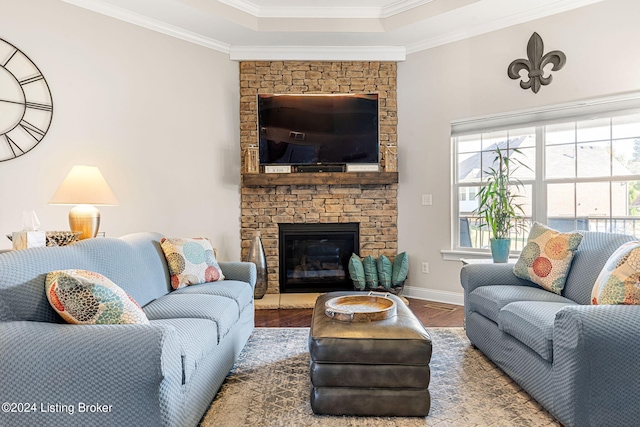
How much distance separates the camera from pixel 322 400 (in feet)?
6.20

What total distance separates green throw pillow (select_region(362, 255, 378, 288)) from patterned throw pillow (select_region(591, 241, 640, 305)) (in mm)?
2467

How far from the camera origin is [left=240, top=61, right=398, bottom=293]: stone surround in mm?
4371

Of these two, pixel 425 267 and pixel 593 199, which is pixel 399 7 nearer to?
pixel 593 199

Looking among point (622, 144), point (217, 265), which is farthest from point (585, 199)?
point (217, 265)

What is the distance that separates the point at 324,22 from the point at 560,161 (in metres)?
2.64

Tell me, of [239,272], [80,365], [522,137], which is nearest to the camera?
[80,365]

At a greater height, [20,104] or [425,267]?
[20,104]

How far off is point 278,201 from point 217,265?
154 cm

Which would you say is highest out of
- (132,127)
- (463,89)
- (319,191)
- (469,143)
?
(463,89)

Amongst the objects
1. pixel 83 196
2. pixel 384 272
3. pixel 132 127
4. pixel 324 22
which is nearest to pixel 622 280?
pixel 384 272

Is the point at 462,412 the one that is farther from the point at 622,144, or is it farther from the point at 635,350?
the point at 622,144

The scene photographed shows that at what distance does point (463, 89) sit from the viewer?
4086 millimetres

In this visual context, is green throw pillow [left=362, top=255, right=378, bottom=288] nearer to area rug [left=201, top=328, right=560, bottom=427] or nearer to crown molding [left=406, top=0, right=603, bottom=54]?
area rug [left=201, top=328, right=560, bottom=427]

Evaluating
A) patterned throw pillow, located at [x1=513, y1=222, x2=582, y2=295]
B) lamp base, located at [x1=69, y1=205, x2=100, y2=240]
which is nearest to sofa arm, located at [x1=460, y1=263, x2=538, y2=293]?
patterned throw pillow, located at [x1=513, y1=222, x2=582, y2=295]
